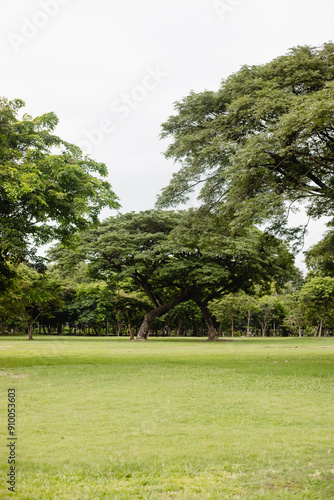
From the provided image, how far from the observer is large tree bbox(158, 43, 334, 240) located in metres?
13.5

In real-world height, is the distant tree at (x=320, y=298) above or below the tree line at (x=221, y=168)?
below

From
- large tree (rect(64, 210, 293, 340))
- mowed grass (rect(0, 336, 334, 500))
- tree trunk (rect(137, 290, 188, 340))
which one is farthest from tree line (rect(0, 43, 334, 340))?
tree trunk (rect(137, 290, 188, 340))

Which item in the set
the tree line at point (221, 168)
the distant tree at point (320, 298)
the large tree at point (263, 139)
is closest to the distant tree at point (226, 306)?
the distant tree at point (320, 298)

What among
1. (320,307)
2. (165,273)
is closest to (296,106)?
(165,273)

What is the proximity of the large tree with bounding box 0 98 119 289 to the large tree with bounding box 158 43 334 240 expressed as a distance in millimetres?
3472

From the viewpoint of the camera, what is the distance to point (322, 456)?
18.4 ft

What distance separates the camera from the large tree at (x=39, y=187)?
1462cm

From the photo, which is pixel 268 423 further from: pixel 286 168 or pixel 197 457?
pixel 286 168

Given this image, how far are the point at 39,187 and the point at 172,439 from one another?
34.0 ft

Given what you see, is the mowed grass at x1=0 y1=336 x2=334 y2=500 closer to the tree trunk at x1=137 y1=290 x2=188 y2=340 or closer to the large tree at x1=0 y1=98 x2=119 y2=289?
the large tree at x1=0 y1=98 x2=119 y2=289

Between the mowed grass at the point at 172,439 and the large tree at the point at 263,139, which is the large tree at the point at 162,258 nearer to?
the large tree at the point at 263,139

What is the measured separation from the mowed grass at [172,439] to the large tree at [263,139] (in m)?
6.62

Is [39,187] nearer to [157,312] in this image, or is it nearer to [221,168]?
[221,168]

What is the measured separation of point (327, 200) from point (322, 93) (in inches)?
242
